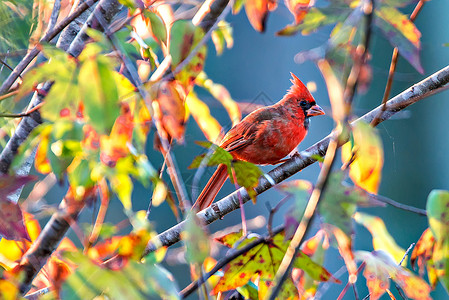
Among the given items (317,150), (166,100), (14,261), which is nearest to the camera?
(166,100)

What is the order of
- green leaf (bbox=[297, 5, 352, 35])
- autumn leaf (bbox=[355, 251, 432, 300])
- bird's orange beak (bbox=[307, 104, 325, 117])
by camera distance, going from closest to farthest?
green leaf (bbox=[297, 5, 352, 35]) → autumn leaf (bbox=[355, 251, 432, 300]) → bird's orange beak (bbox=[307, 104, 325, 117])

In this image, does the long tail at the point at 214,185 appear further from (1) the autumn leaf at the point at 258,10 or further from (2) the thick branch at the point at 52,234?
(1) the autumn leaf at the point at 258,10

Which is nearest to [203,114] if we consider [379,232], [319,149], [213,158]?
[319,149]

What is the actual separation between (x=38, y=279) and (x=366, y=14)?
43.6 inches

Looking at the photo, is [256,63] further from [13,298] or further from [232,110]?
[13,298]

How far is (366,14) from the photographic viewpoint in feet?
1.87

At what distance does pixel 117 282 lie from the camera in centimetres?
71

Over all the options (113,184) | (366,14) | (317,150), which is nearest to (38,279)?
(113,184)

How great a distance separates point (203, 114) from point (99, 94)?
68 centimetres

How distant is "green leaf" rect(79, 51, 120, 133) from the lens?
674 mm

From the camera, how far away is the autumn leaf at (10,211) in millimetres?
816

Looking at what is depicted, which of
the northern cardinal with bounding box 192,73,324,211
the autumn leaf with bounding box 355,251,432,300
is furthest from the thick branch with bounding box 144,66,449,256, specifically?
the northern cardinal with bounding box 192,73,324,211

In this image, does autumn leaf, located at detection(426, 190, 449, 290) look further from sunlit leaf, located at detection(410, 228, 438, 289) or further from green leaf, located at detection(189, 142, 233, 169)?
green leaf, located at detection(189, 142, 233, 169)

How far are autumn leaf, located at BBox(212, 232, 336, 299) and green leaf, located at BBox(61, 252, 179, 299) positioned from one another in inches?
10.7
